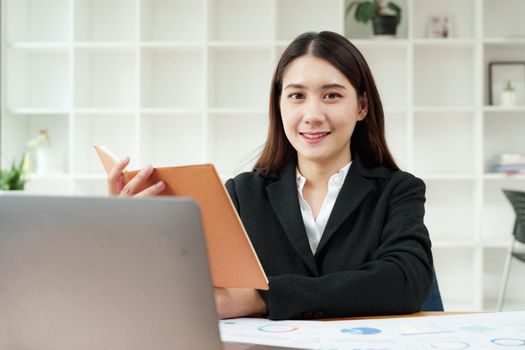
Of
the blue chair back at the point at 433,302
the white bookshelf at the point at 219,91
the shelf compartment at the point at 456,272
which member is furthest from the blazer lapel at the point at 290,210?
the shelf compartment at the point at 456,272

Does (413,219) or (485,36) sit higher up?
(485,36)

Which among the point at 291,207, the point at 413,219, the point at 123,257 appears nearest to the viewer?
the point at 123,257

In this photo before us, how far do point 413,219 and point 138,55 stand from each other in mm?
2858

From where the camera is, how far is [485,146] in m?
4.27

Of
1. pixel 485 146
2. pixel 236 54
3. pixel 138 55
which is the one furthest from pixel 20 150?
pixel 485 146

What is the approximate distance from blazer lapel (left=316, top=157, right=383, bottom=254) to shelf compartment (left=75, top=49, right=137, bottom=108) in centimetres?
290

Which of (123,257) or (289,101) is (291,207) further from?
(123,257)

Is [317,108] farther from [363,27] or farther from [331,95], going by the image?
[363,27]

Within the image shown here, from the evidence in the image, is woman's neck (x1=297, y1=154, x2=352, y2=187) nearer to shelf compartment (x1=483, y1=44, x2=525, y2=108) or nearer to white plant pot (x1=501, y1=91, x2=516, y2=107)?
white plant pot (x1=501, y1=91, x2=516, y2=107)

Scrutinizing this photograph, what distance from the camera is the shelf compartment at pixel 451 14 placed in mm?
4270

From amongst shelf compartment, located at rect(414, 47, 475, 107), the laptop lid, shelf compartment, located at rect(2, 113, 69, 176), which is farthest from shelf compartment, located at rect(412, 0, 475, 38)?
the laptop lid

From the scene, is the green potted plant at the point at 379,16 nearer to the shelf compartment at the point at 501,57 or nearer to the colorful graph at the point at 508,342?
the shelf compartment at the point at 501,57

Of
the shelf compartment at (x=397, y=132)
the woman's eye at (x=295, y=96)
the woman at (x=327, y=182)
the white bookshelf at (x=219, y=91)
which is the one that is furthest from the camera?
the shelf compartment at (x=397, y=132)

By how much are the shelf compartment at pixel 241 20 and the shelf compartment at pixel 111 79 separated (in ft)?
1.96
